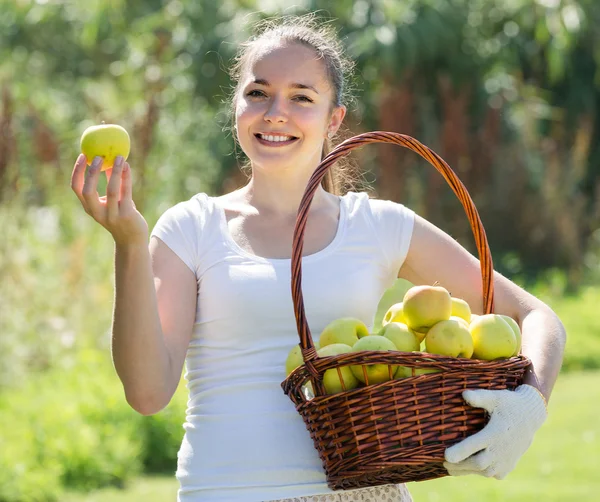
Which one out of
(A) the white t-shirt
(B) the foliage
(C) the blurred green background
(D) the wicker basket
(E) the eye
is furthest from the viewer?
(C) the blurred green background

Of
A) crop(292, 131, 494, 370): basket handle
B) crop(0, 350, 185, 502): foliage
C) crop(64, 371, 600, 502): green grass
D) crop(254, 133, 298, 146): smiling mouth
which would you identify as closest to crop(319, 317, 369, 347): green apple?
crop(292, 131, 494, 370): basket handle

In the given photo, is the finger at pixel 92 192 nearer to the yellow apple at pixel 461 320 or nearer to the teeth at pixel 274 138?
the teeth at pixel 274 138

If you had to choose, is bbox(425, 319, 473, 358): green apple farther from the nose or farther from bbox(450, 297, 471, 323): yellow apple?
the nose

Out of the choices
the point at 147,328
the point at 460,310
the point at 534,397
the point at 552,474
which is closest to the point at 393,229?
the point at 460,310

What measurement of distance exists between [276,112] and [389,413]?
2.32 feet

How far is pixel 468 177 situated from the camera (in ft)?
33.4

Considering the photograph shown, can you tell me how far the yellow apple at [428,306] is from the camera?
1.98 meters

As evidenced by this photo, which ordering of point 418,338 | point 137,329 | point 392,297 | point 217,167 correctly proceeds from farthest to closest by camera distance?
point 217,167 < point 392,297 < point 418,338 < point 137,329

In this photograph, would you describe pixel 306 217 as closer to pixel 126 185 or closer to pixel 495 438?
pixel 126 185

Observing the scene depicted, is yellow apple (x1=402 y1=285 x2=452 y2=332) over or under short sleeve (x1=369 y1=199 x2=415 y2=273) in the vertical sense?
under

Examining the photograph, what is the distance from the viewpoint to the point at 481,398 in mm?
1846

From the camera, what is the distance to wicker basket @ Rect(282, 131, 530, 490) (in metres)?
1.82

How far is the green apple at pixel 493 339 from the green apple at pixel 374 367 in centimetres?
18

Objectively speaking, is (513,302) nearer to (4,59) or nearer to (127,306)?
(127,306)
